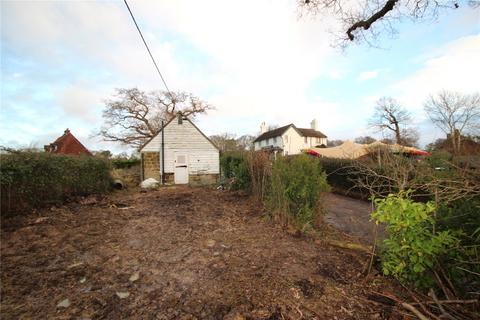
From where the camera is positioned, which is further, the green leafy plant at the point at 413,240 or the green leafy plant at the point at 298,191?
the green leafy plant at the point at 298,191

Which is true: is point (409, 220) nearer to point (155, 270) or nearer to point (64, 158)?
point (155, 270)

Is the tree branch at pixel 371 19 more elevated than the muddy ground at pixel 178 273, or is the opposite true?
the tree branch at pixel 371 19

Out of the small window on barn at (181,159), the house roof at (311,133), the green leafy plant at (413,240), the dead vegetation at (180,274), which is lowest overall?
the dead vegetation at (180,274)

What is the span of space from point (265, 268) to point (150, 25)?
6.58m

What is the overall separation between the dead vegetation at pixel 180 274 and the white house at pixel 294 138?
31786mm

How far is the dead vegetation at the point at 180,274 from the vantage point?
2365mm

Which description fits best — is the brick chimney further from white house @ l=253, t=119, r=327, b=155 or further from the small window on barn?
the small window on barn

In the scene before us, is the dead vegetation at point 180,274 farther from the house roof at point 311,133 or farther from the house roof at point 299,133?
the house roof at point 311,133

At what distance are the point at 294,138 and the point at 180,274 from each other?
3714 cm

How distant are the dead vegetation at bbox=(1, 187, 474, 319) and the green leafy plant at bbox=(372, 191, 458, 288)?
355mm

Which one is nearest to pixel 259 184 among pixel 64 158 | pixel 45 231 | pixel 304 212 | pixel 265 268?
pixel 304 212

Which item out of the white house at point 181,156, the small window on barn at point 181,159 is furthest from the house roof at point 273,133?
the small window on barn at point 181,159

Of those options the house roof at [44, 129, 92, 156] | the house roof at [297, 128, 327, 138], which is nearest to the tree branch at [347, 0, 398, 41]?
the house roof at [44, 129, 92, 156]

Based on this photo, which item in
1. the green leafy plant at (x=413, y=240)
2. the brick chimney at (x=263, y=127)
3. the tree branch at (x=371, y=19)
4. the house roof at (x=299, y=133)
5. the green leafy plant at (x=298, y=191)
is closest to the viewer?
the green leafy plant at (x=413, y=240)
